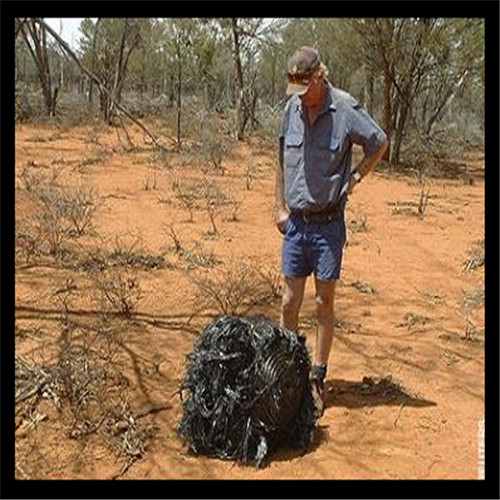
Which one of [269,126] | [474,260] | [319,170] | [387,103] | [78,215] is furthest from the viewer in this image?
[269,126]

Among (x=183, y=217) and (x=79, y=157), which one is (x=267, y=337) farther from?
(x=79, y=157)

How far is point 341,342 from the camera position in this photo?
4211mm

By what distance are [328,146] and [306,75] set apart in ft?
0.98

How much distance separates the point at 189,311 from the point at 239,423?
1.86 meters

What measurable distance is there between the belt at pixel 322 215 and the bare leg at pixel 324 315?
0.25 meters

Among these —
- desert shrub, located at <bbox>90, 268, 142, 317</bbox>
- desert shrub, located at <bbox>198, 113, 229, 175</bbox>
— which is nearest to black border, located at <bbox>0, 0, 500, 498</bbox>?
desert shrub, located at <bbox>90, 268, 142, 317</bbox>

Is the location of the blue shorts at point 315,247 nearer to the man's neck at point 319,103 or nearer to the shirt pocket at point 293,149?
the shirt pocket at point 293,149

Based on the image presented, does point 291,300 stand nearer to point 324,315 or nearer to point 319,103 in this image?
point 324,315

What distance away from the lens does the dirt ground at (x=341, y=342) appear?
9.34 ft

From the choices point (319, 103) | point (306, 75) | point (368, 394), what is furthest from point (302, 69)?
point (368, 394)

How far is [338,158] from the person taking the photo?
294 cm

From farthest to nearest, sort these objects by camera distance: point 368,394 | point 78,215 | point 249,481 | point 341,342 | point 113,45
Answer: point 113,45 → point 78,215 → point 341,342 → point 368,394 → point 249,481

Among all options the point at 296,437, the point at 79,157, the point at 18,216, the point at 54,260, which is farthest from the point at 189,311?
the point at 79,157

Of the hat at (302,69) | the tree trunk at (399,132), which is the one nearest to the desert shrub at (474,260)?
the hat at (302,69)
